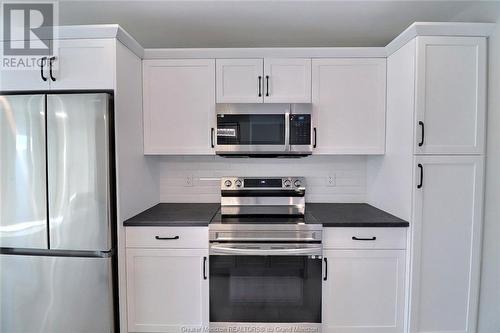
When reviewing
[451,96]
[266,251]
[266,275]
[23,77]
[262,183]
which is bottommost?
[266,275]

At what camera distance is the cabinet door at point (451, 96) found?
171 centimetres

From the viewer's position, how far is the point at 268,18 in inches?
77.4

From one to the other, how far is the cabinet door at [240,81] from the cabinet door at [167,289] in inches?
48.1

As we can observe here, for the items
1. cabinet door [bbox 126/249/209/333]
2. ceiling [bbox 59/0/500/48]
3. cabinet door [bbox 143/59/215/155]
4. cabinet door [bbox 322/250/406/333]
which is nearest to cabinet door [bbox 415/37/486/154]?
ceiling [bbox 59/0/500/48]

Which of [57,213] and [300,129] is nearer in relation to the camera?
[57,213]

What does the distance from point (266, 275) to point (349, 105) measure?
1476 mm

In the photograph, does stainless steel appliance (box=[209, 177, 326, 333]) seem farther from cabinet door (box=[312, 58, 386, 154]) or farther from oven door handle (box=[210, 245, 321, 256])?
cabinet door (box=[312, 58, 386, 154])

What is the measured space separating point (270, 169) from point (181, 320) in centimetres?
141

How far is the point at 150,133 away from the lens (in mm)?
2146

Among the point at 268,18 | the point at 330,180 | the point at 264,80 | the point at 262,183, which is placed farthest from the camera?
the point at 330,180

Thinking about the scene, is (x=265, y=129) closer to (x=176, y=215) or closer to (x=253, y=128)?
(x=253, y=128)

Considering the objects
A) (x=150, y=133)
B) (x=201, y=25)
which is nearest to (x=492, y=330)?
(x=150, y=133)

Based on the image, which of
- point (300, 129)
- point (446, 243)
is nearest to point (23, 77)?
point (300, 129)

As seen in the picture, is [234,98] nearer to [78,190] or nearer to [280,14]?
[280,14]
